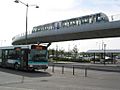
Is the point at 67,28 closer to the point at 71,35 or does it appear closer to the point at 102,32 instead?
the point at 71,35

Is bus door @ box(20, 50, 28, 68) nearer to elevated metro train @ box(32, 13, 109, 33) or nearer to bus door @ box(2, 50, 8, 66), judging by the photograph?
bus door @ box(2, 50, 8, 66)

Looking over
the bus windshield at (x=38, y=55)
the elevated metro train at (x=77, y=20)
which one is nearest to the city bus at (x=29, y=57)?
the bus windshield at (x=38, y=55)

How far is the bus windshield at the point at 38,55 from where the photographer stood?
27.9 metres

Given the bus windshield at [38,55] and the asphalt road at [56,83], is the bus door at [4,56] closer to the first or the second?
the bus windshield at [38,55]

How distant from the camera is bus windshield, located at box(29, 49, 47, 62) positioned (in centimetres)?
2791

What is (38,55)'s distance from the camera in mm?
28219

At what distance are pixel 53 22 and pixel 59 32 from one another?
22.8ft

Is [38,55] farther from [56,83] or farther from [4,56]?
[56,83]

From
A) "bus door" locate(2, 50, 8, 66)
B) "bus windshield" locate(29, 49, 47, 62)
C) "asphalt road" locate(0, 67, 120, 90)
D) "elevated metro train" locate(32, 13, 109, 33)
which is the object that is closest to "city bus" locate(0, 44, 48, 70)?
"bus windshield" locate(29, 49, 47, 62)

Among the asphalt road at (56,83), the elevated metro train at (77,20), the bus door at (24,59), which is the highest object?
the elevated metro train at (77,20)

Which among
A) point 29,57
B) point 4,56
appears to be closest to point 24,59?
point 29,57

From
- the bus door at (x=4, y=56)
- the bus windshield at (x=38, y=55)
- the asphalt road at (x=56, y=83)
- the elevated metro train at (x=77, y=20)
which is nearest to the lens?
the asphalt road at (x=56, y=83)

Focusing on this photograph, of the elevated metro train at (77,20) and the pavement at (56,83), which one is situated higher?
the elevated metro train at (77,20)

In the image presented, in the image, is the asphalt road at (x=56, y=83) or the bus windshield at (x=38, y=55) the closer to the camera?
the asphalt road at (x=56, y=83)
